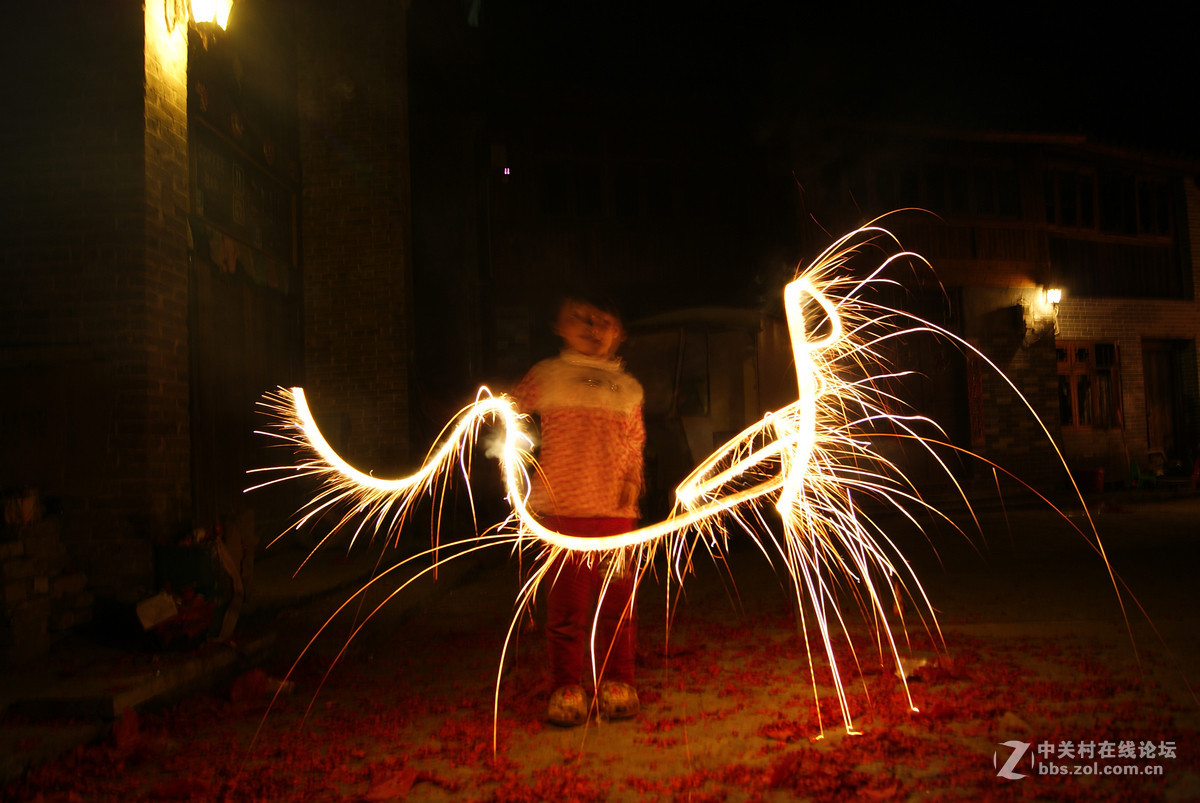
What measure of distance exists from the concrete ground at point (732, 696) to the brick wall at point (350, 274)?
304cm

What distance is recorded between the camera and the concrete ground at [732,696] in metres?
2.76

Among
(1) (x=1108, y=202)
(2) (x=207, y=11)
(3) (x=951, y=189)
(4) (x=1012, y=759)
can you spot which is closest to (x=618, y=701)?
(4) (x=1012, y=759)

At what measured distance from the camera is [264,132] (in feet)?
26.2

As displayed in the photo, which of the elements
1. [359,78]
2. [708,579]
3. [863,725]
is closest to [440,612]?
[708,579]

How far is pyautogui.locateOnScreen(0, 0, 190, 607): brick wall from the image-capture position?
4.80 meters

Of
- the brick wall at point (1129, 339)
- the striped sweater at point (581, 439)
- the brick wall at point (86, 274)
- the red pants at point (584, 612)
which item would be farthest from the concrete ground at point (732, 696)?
the brick wall at point (1129, 339)

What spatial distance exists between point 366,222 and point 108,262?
4.47 metres

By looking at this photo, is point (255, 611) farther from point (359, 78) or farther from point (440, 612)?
point (359, 78)

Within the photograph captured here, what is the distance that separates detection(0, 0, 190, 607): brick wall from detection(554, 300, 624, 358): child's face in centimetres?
286

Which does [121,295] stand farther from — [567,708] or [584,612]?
[567,708]

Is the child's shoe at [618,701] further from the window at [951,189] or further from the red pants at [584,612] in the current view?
the window at [951,189]

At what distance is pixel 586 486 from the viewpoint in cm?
345

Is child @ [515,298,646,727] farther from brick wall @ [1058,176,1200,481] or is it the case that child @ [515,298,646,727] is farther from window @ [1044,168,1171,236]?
window @ [1044,168,1171,236]

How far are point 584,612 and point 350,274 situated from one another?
681cm
